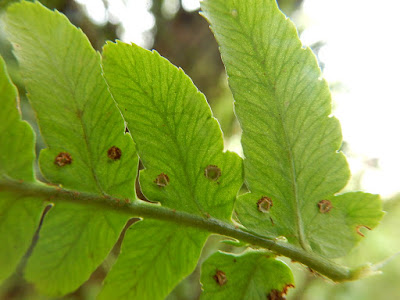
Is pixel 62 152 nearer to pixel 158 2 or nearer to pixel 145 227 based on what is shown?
pixel 145 227

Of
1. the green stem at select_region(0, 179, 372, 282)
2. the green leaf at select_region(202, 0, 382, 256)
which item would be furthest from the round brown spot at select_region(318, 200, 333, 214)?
the green stem at select_region(0, 179, 372, 282)

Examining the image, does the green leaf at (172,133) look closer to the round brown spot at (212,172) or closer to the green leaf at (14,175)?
the round brown spot at (212,172)

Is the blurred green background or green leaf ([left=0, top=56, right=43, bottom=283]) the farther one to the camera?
the blurred green background

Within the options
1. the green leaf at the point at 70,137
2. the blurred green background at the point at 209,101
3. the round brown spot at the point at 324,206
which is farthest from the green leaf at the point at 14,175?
the blurred green background at the point at 209,101

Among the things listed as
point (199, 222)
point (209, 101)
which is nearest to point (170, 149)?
point (199, 222)

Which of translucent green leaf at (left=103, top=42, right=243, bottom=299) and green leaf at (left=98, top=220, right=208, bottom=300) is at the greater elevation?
translucent green leaf at (left=103, top=42, right=243, bottom=299)

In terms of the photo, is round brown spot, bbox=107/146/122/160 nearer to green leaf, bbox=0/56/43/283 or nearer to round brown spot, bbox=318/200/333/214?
green leaf, bbox=0/56/43/283
